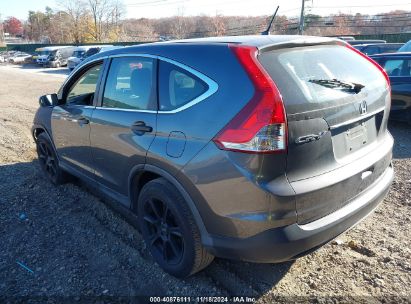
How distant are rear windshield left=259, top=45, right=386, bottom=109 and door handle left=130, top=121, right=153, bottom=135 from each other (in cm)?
102

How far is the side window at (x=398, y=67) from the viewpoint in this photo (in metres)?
7.08

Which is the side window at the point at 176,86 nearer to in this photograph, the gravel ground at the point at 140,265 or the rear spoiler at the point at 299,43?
the rear spoiler at the point at 299,43

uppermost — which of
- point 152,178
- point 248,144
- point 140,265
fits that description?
point 248,144

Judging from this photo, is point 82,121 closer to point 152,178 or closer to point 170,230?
point 152,178

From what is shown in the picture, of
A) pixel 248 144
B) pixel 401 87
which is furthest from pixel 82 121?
pixel 401 87

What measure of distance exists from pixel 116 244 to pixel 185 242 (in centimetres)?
100

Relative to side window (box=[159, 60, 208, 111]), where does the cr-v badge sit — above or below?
below

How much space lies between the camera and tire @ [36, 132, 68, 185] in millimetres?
4574

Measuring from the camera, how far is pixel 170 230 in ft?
9.16

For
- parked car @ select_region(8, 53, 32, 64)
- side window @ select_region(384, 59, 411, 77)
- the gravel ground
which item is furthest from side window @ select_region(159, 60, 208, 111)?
parked car @ select_region(8, 53, 32, 64)

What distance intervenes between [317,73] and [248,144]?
0.78m

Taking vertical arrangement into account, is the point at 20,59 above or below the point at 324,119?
above

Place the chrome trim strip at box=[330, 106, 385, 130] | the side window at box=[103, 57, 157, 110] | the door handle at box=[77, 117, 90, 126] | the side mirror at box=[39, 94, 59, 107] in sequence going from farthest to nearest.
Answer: the side mirror at box=[39, 94, 59, 107]
the door handle at box=[77, 117, 90, 126]
the side window at box=[103, 57, 157, 110]
the chrome trim strip at box=[330, 106, 385, 130]

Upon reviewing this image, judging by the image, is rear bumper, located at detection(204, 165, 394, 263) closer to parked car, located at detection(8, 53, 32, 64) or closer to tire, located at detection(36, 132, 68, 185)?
tire, located at detection(36, 132, 68, 185)
